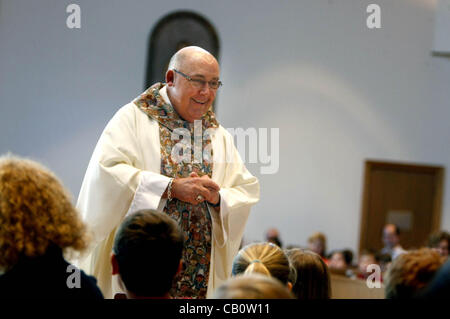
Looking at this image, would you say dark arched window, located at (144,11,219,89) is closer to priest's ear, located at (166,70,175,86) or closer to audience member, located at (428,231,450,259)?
audience member, located at (428,231,450,259)

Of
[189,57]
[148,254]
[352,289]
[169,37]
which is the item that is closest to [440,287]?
[148,254]

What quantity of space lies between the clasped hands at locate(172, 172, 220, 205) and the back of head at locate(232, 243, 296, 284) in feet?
2.39

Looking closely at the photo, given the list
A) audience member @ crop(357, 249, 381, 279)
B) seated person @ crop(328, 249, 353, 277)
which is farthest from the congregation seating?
seated person @ crop(328, 249, 353, 277)

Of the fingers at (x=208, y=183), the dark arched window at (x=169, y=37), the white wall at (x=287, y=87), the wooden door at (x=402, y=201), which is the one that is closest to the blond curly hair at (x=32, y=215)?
the fingers at (x=208, y=183)

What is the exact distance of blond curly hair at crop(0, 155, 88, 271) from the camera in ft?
6.03

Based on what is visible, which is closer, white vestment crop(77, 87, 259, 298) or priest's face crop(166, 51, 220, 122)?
white vestment crop(77, 87, 259, 298)

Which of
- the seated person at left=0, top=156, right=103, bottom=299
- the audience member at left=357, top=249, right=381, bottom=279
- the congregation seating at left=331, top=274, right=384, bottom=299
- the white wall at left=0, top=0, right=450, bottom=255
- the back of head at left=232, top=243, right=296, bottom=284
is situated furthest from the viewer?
the white wall at left=0, top=0, right=450, bottom=255

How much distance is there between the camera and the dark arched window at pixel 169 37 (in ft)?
26.7

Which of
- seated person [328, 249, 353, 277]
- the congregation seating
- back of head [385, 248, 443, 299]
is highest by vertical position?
back of head [385, 248, 443, 299]

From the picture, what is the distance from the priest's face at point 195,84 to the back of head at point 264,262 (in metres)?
1.14

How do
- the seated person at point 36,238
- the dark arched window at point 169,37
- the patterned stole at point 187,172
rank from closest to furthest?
the seated person at point 36,238
the patterned stole at point 187,172
the dark arched window at point 169,37

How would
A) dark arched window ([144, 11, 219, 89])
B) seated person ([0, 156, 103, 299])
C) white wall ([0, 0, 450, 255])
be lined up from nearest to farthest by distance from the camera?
seated person ([0, 156, 103, 299])
white wall ([0, 0, 450, 255])
dark arched window ([144, 11, 219, 89])

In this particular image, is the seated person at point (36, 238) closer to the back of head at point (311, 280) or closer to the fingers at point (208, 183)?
the back of head at point (311, 280)
